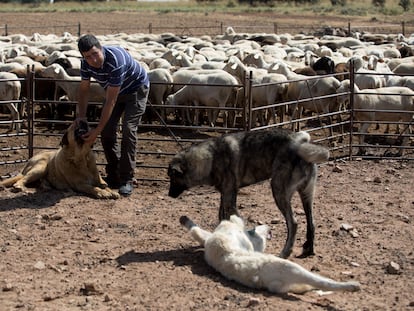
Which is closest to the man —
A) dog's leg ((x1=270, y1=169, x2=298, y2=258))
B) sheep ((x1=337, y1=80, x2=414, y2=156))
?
dog's leg ((x1=270, y1=169, x2=298, y2=258))

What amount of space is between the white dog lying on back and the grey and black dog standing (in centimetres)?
42

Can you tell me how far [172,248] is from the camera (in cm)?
731

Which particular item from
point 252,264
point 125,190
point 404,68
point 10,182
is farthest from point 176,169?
point 404,68

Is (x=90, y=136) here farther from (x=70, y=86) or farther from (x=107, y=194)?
(x=70, y=86)

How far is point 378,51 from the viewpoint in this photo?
24281mm

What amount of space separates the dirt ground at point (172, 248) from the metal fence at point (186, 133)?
1.06 meters

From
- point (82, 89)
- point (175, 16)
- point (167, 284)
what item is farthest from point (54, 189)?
point (175, 16)

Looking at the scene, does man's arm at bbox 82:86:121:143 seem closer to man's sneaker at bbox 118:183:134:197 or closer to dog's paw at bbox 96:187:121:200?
dog's paw at bbox 96:187:121:200

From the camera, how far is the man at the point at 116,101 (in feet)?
28.6

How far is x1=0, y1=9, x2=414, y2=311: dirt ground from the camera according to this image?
5930 mm

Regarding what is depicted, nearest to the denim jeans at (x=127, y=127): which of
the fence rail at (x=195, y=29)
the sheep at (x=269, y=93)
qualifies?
the sheep at (x=269, y=93)

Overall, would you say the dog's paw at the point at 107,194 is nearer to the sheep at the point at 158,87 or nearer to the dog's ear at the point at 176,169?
the dog's ear at the point at 176,169

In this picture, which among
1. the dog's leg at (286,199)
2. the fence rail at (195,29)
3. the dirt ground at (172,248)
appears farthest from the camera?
the fence rail at (195,29)

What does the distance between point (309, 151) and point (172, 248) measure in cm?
148
